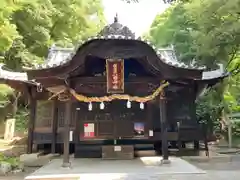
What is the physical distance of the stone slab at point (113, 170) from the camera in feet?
27.2

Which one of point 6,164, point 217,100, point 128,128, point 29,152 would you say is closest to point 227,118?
point 217,100

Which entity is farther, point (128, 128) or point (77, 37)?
point (77, 37)

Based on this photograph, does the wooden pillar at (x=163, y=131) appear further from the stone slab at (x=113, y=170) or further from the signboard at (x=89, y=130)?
the signboard at (x=89, y=130)

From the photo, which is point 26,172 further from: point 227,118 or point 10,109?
point 10,109

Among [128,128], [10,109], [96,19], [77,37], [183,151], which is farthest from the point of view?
[96,19]

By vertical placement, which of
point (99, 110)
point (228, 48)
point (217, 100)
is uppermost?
point (228, 48)

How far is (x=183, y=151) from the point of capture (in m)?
13.3

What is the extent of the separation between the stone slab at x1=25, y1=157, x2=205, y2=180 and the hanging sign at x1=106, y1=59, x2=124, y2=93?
2546mm

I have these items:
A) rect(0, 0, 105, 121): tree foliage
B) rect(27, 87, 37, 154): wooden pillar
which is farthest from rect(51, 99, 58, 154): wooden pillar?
rect(0, 0, 105, 121): tree foliage

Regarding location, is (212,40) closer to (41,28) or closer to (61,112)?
(61,112)

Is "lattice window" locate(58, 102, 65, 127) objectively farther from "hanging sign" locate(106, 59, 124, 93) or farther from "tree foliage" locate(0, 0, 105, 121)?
"hanging sign" locate(106, 59, 124, 93)

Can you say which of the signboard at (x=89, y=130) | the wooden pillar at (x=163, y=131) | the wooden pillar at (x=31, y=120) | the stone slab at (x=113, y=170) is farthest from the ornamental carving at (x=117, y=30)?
the wooden pillar at (x=31, y=120)

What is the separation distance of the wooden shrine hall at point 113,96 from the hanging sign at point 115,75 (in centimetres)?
3

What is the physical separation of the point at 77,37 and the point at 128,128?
15.3 metres
